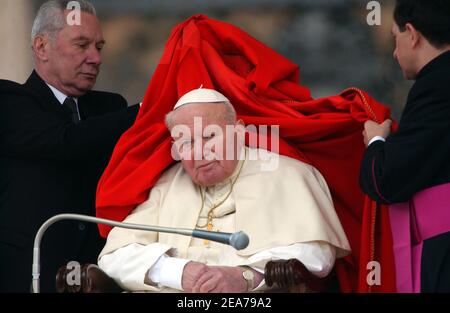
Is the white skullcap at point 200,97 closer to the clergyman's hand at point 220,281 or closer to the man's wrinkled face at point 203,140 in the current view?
the man's wrinkled face at point 203,140

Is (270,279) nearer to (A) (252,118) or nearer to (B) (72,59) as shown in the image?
(A) (252,118)

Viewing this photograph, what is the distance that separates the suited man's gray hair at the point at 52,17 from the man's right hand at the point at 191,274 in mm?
1653

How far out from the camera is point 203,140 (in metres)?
5.06

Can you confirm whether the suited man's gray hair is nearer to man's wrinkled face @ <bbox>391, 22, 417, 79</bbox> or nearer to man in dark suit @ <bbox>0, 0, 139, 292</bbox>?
man in dark suit @ <bbox>0, 0, 139, 292</bbox>

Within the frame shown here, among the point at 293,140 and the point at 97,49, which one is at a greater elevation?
the point at 97,49

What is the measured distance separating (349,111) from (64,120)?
4.80 ft

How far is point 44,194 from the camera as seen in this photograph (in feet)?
18.5

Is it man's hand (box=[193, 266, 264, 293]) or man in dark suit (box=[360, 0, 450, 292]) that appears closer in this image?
man in dark suit (box=[360, 0, 450, 292])

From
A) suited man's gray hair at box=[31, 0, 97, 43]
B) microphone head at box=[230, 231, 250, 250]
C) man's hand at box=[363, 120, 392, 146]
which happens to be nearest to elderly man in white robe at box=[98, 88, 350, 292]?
man's hand at box=[363, 120, 392, 146]

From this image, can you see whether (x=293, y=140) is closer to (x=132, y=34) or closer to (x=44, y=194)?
(x=44, y=194)

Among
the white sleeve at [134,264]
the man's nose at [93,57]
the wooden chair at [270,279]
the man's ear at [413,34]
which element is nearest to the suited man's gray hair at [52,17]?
the man's nose at [93,57]

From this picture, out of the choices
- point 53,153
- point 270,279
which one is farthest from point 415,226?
point 53,153

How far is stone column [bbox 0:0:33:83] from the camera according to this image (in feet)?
24.1
